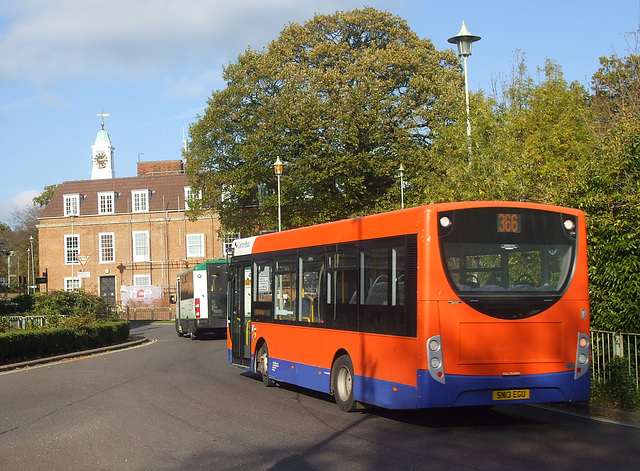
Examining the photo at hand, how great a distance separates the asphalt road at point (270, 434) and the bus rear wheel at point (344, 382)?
0.73 ft

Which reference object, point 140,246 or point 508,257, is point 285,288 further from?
point 140,246

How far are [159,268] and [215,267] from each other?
32477 mm

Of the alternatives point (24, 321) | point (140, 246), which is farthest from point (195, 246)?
point (24, 321)

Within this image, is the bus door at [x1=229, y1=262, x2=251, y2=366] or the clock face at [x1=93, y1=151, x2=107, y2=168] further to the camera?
the clock face at [x1=93, y1=151, x2=107, y2=168]

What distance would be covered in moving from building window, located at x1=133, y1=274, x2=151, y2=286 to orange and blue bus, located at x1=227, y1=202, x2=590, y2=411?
55.2 metres

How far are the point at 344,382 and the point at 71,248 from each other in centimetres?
5977

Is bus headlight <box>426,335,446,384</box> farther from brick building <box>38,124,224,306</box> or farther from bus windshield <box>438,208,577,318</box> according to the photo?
brick building <box>38,124,224,306</box>

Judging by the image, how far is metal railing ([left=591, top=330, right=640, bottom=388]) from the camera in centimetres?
1219

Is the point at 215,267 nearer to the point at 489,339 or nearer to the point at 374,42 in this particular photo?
the point at 374,42

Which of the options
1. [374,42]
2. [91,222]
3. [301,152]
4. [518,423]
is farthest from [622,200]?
[91,222]

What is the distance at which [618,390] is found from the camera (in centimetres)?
1189

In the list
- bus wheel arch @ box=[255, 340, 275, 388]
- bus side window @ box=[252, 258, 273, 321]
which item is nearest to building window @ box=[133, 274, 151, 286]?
bus side window @ box=[252, 258, 273, 321]

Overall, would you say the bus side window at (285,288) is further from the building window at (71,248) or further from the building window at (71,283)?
the building window at (71,248)

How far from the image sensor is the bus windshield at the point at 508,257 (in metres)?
10.1
